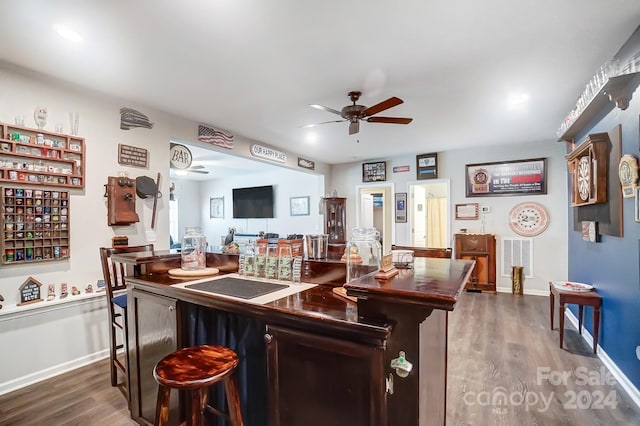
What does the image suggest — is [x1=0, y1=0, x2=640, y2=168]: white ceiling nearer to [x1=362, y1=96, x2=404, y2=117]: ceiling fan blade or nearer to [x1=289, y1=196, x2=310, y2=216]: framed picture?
[x1=362, y1=96, x2=404, y2=117]: ceiling fan blade

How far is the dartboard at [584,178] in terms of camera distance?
9.51 ft

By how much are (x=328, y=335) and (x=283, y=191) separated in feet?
22.5

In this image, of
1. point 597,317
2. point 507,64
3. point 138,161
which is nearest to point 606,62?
point 507,64

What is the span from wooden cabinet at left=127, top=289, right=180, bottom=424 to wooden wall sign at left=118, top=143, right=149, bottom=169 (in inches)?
73.4

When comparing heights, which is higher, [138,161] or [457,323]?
[138,161]

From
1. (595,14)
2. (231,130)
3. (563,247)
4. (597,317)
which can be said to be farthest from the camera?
(563,247)

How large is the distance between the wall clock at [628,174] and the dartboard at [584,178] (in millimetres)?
662

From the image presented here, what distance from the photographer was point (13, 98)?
2.43 m

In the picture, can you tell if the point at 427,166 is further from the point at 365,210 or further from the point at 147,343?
the point at 147,343

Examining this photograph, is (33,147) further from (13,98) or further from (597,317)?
(597,317)

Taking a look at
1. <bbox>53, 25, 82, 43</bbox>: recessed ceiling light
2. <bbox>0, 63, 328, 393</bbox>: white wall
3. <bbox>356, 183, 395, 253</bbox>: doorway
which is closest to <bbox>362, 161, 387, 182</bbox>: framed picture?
<bbox>356, 183, 395, 253</bbox>: doorway

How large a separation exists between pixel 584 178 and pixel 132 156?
4.54 meters

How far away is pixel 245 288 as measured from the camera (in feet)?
5.13

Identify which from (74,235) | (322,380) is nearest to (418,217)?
(74,235)
